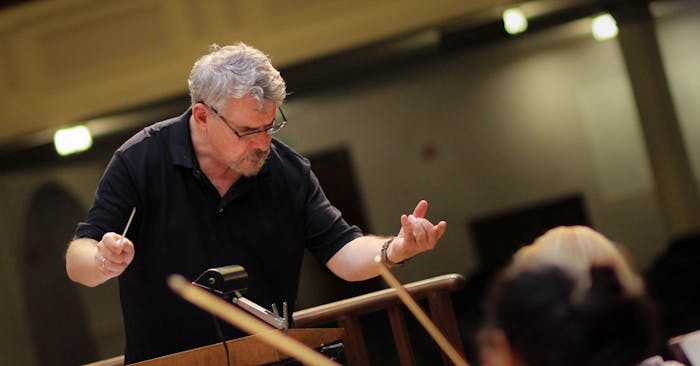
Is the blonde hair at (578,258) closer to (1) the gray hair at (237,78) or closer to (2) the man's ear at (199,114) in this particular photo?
(1) the gray hair at (237,78)

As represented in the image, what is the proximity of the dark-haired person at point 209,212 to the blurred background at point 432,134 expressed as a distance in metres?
4.61

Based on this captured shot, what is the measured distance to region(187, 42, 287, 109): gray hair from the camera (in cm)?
309

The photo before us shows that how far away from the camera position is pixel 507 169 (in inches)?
393

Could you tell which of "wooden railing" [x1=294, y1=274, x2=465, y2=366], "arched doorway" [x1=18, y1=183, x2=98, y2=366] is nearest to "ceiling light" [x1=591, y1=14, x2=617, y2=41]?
"arched doorway" [x1=18, y1=183, x2=98, y2=366]

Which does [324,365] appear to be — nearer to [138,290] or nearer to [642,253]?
[138,290]

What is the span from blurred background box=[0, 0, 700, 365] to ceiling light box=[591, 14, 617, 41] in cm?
2

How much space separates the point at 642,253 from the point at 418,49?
8.73 ft

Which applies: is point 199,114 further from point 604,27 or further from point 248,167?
point 604,27

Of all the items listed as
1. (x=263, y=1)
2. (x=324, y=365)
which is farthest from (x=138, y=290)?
(x=263, y=1)

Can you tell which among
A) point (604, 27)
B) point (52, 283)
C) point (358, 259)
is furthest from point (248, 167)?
point (52, 283)

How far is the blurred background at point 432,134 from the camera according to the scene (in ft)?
26.0

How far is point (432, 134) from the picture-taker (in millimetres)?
9828

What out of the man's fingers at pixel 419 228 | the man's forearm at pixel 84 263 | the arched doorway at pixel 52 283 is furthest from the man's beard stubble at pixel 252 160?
the arched doorway at pixel 52 283

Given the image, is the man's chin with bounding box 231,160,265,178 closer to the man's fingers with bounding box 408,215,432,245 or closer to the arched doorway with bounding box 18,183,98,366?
the man's fingers with bounding box 408,215,432,245
